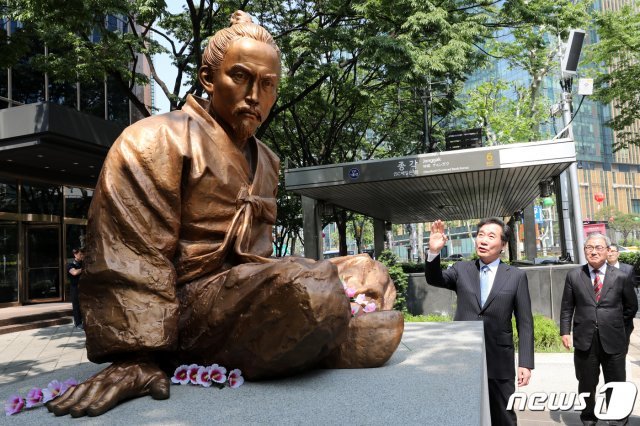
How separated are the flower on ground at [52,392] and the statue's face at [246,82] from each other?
5.36 ft

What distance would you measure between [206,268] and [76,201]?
623 inches

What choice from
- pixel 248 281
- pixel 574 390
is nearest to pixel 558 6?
pixel 574 390

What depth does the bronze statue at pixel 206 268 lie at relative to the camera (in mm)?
2422

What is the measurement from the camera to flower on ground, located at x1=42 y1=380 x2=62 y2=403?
245 cm

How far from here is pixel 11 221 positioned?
14.8m

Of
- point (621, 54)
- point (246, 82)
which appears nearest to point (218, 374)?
point (246, 82)

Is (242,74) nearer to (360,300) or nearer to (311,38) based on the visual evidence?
(360,300)

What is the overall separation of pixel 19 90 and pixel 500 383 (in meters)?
15.9

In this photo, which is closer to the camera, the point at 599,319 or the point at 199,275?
the point at 199,275

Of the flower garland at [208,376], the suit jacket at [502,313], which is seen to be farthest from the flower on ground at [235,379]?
the suit jacket at [502,313]

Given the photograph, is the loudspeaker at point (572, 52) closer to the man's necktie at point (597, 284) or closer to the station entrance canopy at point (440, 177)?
the station entrance canopy at point (440, 177)

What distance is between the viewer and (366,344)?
9.60 feet

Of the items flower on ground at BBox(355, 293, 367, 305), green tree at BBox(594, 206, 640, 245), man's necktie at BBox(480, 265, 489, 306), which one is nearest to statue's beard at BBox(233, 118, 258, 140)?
flower on ground at BBox(355, 293, 367, 305)

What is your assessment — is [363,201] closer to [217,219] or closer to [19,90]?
[19,90]
